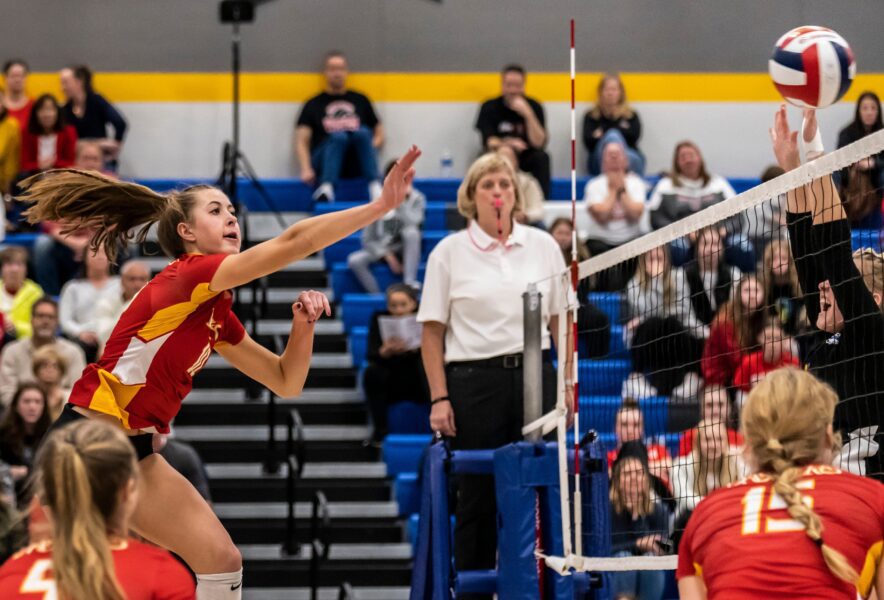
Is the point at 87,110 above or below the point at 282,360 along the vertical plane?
above

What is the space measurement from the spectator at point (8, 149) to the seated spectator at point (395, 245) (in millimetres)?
3610

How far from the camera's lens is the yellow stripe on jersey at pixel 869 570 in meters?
3.98

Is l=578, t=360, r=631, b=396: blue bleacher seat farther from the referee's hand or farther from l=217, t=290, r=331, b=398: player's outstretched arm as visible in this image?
l=217, t=290, r=331, b=398: player's outstretched arm

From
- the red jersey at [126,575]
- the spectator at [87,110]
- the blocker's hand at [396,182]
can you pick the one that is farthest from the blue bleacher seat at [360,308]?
the red jersey at [126,575]

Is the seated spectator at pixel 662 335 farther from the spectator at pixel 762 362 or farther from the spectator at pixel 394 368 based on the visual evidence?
the spectator at pixel 394 368

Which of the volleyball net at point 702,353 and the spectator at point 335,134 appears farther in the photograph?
the spectator at point 335,134

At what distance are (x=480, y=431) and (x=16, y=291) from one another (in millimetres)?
6154

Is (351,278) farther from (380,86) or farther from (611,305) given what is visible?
(380,86)

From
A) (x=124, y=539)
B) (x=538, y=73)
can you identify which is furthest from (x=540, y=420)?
(x=538, y=73)

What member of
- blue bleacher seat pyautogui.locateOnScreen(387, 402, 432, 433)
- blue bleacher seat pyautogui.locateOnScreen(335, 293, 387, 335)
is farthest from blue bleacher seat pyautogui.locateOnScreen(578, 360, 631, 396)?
blue bleacher seat pyautogui.locateOnScreen(335, 293, 387, 335)

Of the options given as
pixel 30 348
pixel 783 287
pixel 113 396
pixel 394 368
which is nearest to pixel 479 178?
pixel 113 396

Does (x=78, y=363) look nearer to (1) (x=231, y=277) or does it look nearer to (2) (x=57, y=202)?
(2) (x=57, y=202)

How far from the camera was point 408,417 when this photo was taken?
11.1m

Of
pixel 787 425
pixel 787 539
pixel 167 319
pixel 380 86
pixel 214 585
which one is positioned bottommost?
pixel 214 585
